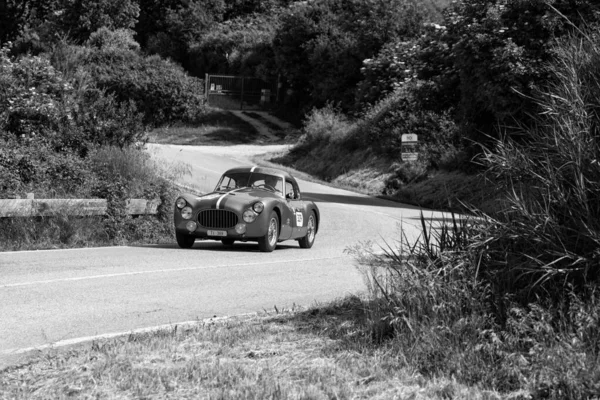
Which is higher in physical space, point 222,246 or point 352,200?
point 222,246

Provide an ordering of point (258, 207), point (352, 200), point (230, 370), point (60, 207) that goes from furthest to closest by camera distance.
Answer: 1. point (352, 200)
2. point (258, 207)
3. point (60, 207)
4. point (230, 370)

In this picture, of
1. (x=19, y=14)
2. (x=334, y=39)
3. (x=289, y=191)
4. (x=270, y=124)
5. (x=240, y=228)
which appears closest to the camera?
(x=240, y=228)

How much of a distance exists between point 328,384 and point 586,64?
3.42 meters

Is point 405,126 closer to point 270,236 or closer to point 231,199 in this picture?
point 270,236

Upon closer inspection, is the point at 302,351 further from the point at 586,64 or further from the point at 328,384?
the point at 586,64

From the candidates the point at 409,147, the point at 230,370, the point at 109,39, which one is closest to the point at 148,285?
the point at 230,370

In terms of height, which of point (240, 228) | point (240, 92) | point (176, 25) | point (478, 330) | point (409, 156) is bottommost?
point (240, 228)

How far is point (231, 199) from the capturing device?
16.5 metres

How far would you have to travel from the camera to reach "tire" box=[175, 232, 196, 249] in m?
16.5

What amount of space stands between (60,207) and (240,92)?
5079 cm

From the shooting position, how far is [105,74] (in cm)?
5322

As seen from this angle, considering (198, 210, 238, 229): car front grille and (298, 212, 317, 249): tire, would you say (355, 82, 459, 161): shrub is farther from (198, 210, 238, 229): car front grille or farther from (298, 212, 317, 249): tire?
(198, 210, 238, 229): car front grille

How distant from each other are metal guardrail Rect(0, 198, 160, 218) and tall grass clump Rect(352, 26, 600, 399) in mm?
8960

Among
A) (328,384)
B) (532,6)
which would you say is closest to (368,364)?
(328,384)
